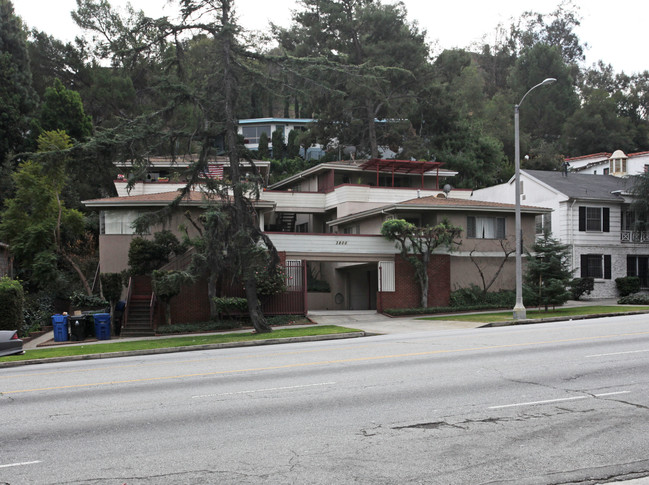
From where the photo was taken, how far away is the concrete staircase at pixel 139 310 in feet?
92.4

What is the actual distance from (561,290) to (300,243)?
1221 cm

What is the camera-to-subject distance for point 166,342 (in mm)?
23906

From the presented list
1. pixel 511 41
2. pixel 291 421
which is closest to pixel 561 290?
pixel 291 421

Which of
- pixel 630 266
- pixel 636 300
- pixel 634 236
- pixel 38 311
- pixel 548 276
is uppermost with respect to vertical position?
pixel 634 236

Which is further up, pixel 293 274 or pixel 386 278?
pixel 293 274

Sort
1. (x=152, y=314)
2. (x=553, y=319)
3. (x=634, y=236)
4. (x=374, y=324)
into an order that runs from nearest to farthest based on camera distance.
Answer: (x=553, y=319), (x=152, y=314), (x=374, y=324), (x=634, y=236)

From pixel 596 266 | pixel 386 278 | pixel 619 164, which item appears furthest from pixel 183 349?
pixel 619 164

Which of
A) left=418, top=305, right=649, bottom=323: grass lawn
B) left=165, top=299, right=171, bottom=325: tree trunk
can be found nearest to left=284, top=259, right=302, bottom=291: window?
left=165, top=299, right=171, bottom=325: tree trunk

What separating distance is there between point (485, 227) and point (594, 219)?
8747 millimetres

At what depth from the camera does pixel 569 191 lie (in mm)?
41000

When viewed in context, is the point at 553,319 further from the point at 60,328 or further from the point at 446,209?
the point at 60,328

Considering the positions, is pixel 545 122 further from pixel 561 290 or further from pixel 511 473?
pixel 511 473

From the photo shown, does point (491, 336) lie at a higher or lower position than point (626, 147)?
lower

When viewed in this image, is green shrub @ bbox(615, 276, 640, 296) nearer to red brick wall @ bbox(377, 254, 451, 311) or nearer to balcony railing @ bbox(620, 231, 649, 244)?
balcony railing @ bbox(620, 231, 649, 244)
